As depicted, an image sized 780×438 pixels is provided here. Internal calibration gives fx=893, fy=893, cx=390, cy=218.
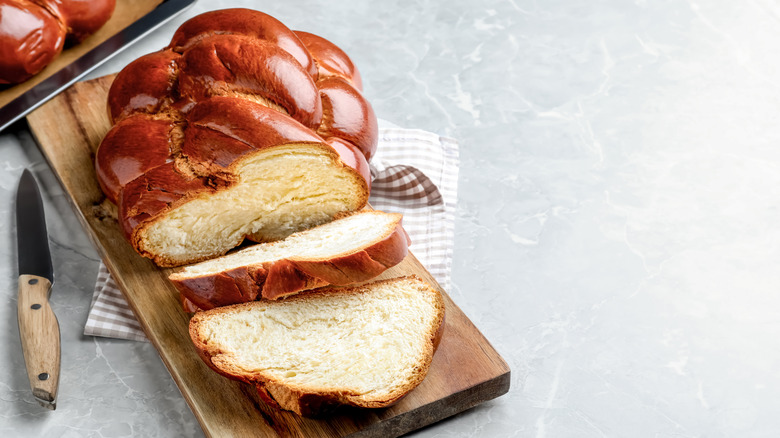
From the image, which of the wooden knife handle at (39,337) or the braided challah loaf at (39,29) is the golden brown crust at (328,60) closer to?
the braided challah loaf at (39,29)

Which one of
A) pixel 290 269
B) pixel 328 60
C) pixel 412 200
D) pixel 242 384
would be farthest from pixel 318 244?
pixel 328 60

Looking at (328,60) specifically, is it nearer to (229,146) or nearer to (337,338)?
(229,146)

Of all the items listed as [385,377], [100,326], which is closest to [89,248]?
[100,326]

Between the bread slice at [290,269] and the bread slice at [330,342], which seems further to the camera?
the bread slice at [290,269]

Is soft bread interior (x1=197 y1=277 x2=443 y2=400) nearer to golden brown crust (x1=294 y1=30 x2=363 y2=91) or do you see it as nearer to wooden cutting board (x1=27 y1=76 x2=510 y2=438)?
wooden cutting board (x1=27 y1=76 x2=510 y2=438)

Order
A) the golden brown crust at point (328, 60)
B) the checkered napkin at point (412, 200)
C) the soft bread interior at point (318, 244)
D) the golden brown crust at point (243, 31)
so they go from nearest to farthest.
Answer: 1. the soft bread interior at point (318, 244)
2. the checkered napkin at point (412, 200)
3. the golden brown crust at point (243, 31)
4. the golden brown crust at point (328, 60)

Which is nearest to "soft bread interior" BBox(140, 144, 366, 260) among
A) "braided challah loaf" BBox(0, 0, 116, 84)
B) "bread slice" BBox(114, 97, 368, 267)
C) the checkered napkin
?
"bread slice" BBox(114, 97, 368, 267)

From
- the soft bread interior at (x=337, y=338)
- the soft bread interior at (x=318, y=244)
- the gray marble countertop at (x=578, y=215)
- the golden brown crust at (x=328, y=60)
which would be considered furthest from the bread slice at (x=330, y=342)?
the golden brown crust at (x=328, y=60)
